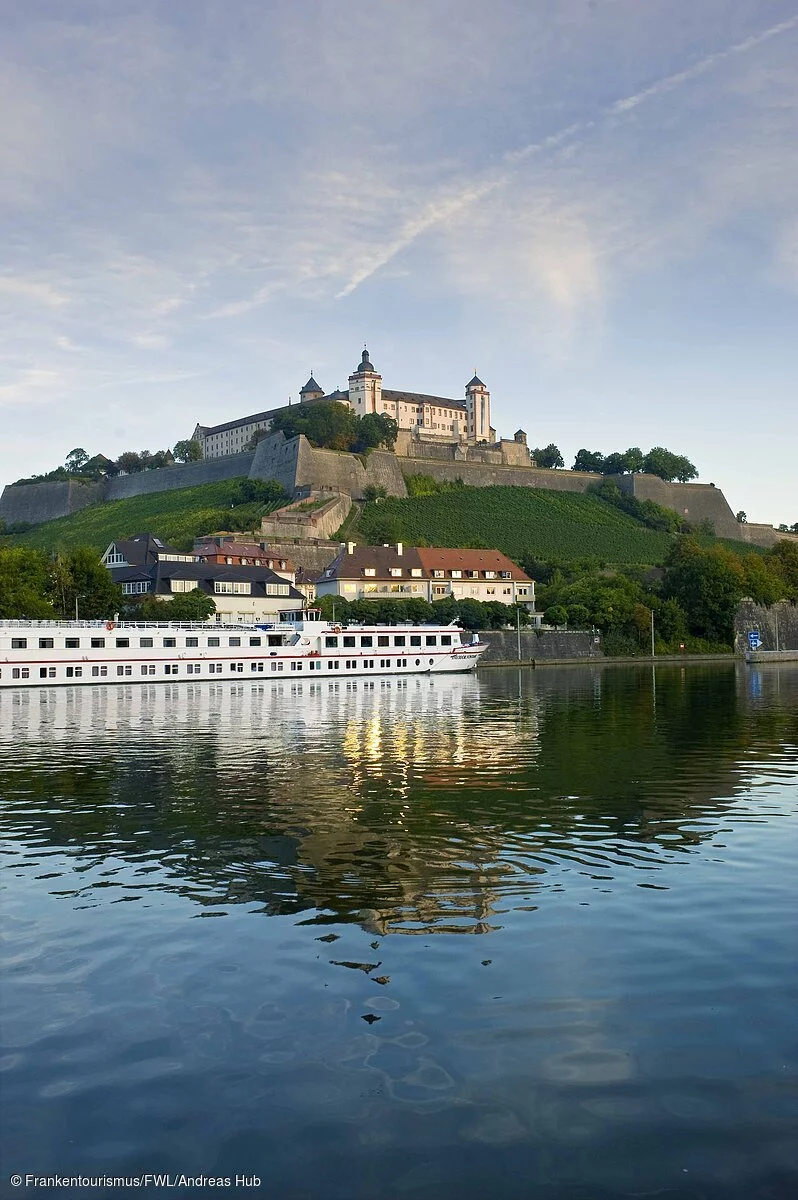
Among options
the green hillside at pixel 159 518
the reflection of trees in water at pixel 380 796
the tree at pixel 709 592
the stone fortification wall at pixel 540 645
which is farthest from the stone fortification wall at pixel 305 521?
the reflection of trees in water at pixel 380 796

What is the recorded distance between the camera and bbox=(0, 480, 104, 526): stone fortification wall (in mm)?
142125

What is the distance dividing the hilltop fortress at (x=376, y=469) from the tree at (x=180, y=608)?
4377 cm

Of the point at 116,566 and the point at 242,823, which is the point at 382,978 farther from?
the point at 116,566

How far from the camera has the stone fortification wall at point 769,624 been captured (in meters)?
94.4

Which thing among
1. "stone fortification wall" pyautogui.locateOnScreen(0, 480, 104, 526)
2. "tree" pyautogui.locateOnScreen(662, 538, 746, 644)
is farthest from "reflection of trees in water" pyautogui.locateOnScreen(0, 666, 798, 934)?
"stone fortification wall" pyautogui.locateOnScreen(0, 480, 104, 526)

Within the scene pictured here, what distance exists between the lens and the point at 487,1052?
7297mm

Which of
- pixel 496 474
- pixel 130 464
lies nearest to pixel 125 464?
pixel 130 464

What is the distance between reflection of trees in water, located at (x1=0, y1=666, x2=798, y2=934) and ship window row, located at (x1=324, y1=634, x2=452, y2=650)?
25.6 metres

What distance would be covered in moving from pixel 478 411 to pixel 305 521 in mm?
63152

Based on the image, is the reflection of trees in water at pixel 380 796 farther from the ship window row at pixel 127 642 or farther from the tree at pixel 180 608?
the tree at pixel 180 608

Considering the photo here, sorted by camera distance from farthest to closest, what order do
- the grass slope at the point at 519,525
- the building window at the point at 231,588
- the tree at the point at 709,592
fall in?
the grass slope at the point at 519,525, the tree at the point at 709,592, the building window at the point at 231,588

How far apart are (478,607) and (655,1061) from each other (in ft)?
263

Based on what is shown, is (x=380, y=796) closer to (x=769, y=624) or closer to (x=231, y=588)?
(x=231, y=588)

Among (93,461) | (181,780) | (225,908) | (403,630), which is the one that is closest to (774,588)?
(403,630)
